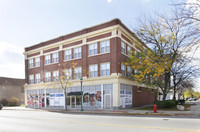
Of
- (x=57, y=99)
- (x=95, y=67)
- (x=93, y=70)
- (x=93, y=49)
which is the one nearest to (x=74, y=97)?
(x=57, y=99)

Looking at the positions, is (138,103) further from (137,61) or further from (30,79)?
(30,79)

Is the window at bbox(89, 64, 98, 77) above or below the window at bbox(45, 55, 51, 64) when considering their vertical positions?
below

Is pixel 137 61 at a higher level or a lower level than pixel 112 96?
higher

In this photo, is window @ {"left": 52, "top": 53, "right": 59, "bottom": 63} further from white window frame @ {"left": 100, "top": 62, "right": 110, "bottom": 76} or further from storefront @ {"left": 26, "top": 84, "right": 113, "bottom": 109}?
white window frame @ {"left": 100, "top": 62, "right": 110, "bottom": 76}

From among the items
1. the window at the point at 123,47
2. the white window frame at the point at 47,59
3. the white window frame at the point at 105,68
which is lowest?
the white window frame at the point at 105,68

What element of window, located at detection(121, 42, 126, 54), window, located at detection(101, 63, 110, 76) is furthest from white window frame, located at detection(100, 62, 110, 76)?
window, located at detection(121, 42, 126, 54)

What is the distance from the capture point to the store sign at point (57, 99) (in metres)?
30.8

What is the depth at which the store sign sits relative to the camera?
101ft

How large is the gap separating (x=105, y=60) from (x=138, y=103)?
10.4 metres

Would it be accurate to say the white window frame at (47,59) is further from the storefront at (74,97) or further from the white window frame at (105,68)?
the white window frame at (105,68)

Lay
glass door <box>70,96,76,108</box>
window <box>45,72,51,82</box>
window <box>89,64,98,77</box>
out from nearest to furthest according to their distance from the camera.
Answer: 1. window <box>89,64,98,77</box>
2. glass door <box>70,96,76,108</box>
3. window <box>45,72,51,82</box>

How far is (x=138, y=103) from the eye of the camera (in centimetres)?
3116

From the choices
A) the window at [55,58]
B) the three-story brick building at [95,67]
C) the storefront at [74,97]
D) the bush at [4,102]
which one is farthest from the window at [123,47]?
the bush at [4,102]

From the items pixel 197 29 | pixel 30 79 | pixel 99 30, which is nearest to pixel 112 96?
pixel 99 30
